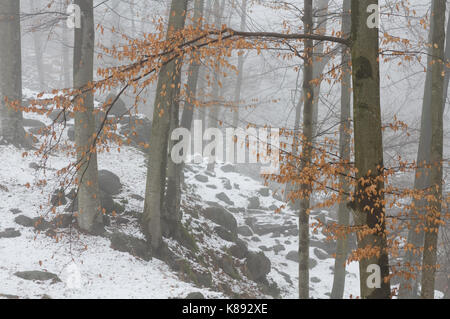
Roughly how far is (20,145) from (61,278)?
5.73 m

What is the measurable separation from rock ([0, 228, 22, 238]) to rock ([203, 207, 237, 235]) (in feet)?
21.7

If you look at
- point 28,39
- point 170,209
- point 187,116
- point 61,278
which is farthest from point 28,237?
point 28,39

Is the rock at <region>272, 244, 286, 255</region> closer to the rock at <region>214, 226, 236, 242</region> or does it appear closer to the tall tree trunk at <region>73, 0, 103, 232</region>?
the rock at <region>214, 226, 236, 242</region>

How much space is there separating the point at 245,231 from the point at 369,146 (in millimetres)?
11714

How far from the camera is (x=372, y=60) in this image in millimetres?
4703

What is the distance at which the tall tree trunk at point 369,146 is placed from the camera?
469 centimetres

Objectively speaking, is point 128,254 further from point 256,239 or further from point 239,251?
point 256,239

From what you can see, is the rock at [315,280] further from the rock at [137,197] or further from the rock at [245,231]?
the rock at [137,197]

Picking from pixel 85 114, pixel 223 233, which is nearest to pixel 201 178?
pixel 223 233

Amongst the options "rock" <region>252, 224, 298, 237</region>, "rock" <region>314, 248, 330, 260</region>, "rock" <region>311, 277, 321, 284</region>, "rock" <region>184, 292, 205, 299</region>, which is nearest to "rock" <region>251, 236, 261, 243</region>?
"rock" <region>252, 224, 298, 237</region>

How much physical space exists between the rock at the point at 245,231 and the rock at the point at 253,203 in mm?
2673
